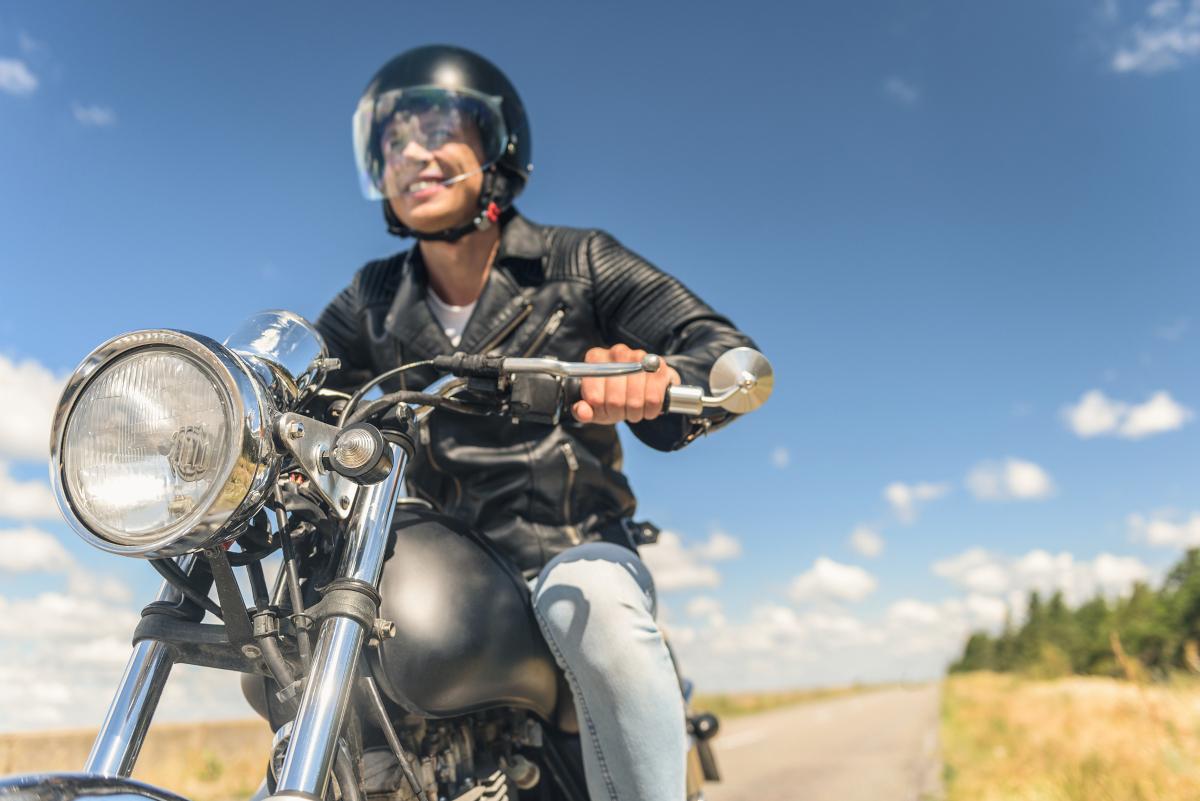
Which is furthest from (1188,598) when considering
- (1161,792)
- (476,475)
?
(476,475)

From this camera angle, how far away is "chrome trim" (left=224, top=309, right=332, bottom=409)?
1.42m

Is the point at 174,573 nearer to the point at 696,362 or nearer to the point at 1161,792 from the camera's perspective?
the point at 696,362

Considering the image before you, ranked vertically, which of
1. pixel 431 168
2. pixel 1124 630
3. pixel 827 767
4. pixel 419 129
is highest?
pixel 1124 630

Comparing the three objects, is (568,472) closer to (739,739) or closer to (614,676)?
(614,676)

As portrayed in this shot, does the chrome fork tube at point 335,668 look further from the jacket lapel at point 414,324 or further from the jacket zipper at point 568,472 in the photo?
the jacket lapel at point 414,324

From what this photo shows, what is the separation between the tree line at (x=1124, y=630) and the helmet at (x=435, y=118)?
2.83 metres

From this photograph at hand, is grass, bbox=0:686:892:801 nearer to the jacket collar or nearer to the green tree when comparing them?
the jacket collar

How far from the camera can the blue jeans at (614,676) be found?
172 centimetres

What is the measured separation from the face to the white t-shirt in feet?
0.70

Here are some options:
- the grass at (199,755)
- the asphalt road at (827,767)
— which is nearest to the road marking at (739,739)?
the asphalt road at (827,767)

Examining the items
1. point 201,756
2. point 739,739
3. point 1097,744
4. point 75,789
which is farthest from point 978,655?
point 75,789

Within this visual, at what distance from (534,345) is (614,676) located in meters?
0.90

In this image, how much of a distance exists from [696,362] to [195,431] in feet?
3.23

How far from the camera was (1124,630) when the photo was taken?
37750mm
